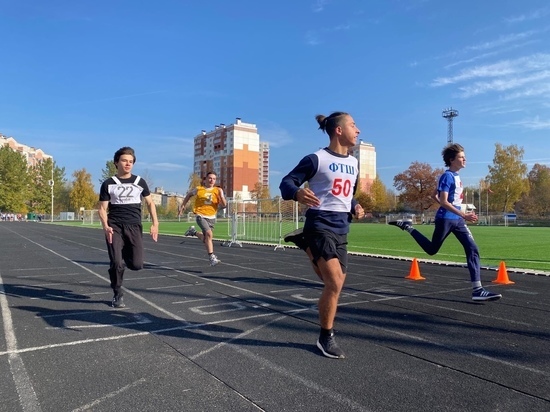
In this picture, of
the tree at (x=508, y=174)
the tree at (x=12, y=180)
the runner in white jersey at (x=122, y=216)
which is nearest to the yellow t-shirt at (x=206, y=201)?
the runner in white jersey at (x=122, y=216)

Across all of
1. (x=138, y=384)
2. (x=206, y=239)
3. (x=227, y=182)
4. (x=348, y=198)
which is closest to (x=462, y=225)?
(x=348, y=198)

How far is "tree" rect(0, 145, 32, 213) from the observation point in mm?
85812

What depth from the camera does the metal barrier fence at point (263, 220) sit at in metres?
19.1

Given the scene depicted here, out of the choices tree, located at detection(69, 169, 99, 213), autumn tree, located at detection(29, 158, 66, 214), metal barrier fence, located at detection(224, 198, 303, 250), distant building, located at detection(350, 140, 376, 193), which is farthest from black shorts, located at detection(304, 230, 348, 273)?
distant building, located at detection(350, 140, 376, 193)

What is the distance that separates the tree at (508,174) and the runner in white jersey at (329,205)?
219 ft

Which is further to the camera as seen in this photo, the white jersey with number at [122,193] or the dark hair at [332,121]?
the white jersey with number at [122,193]

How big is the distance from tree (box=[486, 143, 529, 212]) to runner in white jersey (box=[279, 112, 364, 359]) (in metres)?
66.7

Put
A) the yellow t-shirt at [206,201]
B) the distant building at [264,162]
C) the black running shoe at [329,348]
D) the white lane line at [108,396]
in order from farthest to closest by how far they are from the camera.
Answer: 1. the distant building at [264,162]
2. the yellow t-shirt at [206,201]
3. the black running shoe at [329,348]
4. the white lane line at [108,396]

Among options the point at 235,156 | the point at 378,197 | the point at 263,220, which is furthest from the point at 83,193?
the point at 263,220

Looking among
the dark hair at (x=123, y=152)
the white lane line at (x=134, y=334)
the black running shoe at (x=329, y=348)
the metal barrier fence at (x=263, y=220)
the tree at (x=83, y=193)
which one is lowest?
the white lane line at (x=134, y=334)

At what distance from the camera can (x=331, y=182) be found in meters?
3.81

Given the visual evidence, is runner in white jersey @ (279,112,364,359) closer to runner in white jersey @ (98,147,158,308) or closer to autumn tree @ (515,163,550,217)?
runner in white jersey @ (98,147,158,308)

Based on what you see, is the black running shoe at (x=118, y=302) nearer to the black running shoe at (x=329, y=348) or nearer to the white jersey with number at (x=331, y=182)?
the black running shoe at (x=329, y=348)

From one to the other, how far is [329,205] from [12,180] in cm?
9895
